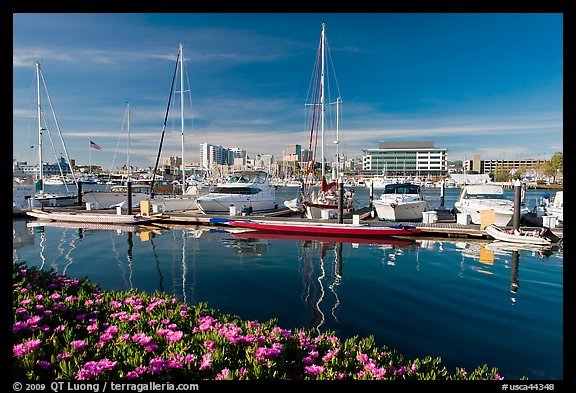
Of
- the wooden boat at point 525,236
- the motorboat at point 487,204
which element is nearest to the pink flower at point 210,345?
the wooden boat at point 525,236

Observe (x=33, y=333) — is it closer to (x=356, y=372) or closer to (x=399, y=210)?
(x=356, y=372)

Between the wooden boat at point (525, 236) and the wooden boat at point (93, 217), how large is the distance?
26.8 m

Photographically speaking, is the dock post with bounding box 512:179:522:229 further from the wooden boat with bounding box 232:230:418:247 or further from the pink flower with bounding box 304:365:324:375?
the pink flower with bounding box 304:365:324:375

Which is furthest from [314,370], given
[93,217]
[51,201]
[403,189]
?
[51,201]

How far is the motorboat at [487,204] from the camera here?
80.7 feet

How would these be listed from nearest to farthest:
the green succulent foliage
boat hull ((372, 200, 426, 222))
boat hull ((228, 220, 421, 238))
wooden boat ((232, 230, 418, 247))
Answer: the green succulent foliage, wooden boat ((232, 230, 418, 247)), boat hull ((228, 220, 421, 238)), boat hull ((372, 200, 426, 222))

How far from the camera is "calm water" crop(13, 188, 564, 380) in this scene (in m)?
A: 8.15

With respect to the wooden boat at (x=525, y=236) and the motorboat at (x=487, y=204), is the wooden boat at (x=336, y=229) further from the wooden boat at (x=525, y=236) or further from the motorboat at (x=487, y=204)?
the motorboat at (x=487, y=204)

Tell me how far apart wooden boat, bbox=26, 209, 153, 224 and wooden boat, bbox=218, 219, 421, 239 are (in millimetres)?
10831

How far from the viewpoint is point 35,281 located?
6.71m

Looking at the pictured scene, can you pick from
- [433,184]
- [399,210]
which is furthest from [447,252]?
[433,184]

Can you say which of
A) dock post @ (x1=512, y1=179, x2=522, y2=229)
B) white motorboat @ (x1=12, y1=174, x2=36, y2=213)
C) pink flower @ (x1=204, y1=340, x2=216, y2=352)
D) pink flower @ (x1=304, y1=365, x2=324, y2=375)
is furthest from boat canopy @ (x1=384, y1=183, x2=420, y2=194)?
white motorboat @ (x1=12, y1=174, x2=36, y2=213)

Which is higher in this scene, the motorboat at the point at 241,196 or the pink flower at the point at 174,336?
the motorboat at the point at 241,196
